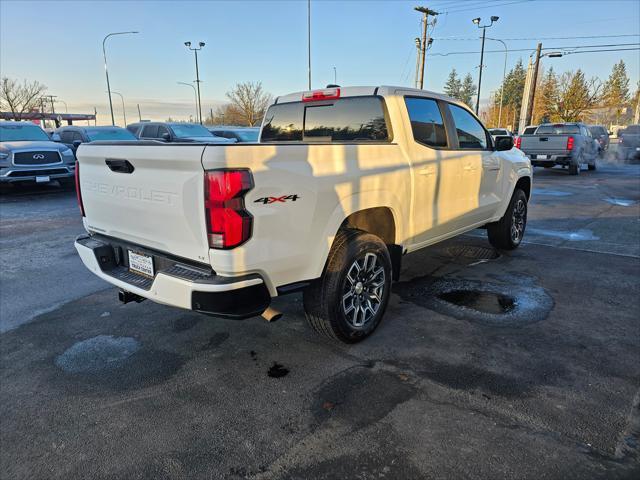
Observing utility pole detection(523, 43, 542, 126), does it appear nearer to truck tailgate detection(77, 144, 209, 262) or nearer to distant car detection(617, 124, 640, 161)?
A: distant car detection(617, 124, 640, 161)

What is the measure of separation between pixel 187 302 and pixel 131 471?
35.9 inches

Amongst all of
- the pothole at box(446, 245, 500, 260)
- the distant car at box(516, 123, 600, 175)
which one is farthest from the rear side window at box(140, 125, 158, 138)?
the distant car at box(516, 123, 600, 175)

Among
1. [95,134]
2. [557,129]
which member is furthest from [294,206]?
[557,129]

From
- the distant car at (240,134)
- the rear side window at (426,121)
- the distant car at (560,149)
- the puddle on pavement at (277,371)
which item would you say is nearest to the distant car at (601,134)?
the distant car at (560,149)

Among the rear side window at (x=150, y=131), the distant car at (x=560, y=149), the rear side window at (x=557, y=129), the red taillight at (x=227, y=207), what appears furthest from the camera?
the rear side window at (x=557, y=129)

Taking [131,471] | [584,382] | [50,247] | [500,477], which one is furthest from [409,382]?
[50,247]

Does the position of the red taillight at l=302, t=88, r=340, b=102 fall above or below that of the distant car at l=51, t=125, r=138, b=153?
above

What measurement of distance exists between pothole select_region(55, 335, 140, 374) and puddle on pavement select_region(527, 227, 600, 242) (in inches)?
257

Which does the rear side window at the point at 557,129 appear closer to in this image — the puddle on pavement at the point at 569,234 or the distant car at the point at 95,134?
the puddle on pavement at the point at 569,234

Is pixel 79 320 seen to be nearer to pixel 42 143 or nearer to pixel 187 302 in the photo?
pixel 187 302

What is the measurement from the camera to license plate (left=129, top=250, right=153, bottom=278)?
2986mm

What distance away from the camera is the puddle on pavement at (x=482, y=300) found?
168 inches

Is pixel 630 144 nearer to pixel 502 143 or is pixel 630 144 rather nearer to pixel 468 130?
pixel 502 143

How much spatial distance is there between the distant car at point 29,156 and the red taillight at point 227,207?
11.1 metres
